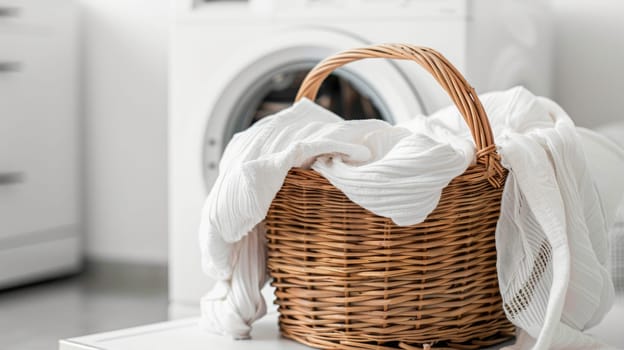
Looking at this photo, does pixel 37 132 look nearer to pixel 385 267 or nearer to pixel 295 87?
pixel 295 87

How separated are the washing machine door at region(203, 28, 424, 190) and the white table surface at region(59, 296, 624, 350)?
0.60m

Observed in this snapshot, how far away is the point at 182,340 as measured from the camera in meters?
0.93

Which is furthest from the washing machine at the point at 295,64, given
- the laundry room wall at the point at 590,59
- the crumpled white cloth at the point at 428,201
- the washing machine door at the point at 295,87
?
the crumpled white cloth at the point at 428,201

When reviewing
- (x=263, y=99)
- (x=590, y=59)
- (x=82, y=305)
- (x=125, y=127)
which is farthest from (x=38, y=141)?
(x=590, y=59)

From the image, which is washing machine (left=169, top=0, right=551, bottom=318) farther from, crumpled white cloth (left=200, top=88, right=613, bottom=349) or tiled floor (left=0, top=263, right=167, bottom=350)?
crumpled white cloth (left=200, top=88, right=613, bottom=349)

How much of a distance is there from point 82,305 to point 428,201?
1466 millimetres

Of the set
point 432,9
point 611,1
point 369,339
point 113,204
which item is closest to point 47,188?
point 113,204

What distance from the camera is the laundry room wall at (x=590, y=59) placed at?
76.0 inches

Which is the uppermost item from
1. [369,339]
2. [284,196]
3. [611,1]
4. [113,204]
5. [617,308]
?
[611,1]

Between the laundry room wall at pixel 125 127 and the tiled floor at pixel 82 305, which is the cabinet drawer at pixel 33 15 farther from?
the tiled floor at pixel 82 305

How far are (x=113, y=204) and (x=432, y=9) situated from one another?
1270 mm

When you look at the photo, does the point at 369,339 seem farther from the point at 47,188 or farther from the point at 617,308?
the point at 47,188

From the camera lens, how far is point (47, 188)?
230 centimetres

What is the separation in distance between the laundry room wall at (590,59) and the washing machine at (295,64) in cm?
15
